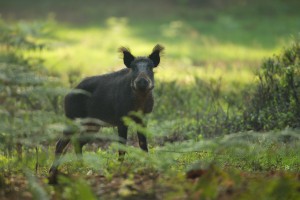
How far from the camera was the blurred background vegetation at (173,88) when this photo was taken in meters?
6.78

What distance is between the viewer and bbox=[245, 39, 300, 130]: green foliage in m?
11.1

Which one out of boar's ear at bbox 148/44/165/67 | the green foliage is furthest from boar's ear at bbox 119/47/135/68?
the green foliage

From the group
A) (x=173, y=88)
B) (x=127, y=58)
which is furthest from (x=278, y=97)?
(x=173, y=88)

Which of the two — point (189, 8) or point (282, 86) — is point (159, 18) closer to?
point (189, 8)

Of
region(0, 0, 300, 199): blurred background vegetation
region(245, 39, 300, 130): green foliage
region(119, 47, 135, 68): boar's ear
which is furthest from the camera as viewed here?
region(245, 39, 300, 130): green foliage

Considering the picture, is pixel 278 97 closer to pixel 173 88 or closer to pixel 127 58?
pixel 127 58

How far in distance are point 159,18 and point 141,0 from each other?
4.52 meters

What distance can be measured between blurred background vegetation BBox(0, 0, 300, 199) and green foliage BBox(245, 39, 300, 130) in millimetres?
20

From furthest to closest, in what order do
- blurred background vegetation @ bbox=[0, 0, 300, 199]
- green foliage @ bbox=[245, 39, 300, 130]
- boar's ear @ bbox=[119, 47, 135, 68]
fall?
green foliage @ bbox=[245, 39, 300, 130] → boar's ear @ bbox=[119, 47, 135, 68] → blurred background vegetation @ bbox=[0, 0, 300, 199]

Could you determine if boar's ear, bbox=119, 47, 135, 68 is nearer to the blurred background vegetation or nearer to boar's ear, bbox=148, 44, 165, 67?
boar's ear, bbox=148, 44, 165, 67

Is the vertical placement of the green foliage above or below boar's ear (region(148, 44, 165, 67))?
below

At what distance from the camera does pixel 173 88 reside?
1508 cm

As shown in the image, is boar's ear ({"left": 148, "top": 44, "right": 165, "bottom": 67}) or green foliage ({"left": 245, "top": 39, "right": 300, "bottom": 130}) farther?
green foliage ({"left": 245, "top": 39, "right": 300, "bottom": 130})

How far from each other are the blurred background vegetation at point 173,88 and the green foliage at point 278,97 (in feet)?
0.06
